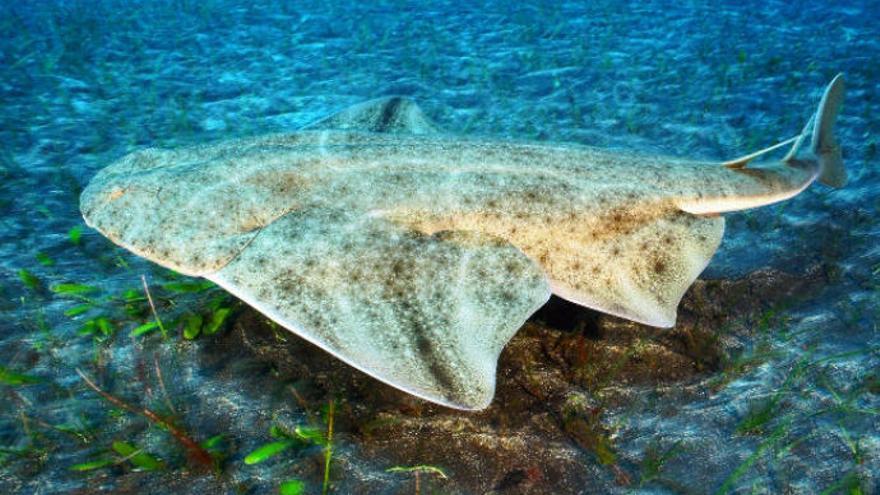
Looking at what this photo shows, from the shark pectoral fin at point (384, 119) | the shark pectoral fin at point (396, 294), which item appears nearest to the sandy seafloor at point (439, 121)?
the shark pectoral fin at point (396, 294)

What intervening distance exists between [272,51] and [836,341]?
31.4ft

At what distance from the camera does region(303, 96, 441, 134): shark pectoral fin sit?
4.69m

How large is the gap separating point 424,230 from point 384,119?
210cm

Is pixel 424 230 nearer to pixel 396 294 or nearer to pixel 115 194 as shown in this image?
pixel 396 294

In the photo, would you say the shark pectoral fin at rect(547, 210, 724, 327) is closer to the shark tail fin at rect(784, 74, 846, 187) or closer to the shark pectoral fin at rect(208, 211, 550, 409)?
the shark pectoral fin at rect(208, 211, 550, 409)

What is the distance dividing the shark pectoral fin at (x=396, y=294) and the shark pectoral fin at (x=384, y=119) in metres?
1.89

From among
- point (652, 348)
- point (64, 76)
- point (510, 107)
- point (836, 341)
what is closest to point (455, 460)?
point (652, 348)

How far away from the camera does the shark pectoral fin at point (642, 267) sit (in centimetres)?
292

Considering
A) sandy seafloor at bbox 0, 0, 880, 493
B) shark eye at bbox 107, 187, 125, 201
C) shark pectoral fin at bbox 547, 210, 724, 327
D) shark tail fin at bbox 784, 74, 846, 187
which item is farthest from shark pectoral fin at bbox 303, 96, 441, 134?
shark tail fin at bbox 784, 74, 846, 187

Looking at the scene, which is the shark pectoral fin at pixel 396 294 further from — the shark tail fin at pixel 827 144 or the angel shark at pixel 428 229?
the shark tail fin at pixel 827 144

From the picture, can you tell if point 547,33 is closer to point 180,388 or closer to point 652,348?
point 652,348

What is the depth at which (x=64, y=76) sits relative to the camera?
8469mm

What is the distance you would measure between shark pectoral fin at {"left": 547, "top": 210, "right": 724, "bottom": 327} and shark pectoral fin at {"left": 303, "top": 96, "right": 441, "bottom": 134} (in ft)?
7.17

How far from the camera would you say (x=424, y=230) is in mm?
2994
